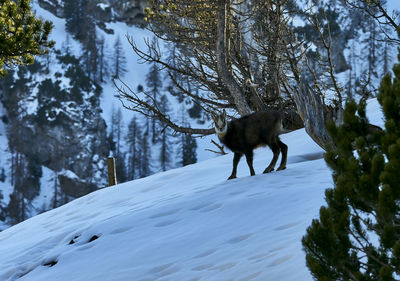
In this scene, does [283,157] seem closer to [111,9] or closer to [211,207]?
[211,207]

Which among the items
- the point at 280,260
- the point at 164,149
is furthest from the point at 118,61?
the point at 280,260

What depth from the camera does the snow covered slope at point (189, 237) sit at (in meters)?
4.24

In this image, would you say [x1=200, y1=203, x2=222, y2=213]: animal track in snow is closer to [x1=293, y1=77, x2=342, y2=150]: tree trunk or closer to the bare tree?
[x1=293, y1=77, x2=342, y2=150]: tree trunk

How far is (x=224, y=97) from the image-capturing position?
1328 centimetres

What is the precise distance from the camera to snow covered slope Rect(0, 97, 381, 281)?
13.9ft

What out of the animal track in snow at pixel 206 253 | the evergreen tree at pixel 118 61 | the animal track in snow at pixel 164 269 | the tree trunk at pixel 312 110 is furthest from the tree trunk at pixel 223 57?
the evergreen tree at pixel 118 61

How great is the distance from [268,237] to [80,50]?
99.6 metres

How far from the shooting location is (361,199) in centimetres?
246

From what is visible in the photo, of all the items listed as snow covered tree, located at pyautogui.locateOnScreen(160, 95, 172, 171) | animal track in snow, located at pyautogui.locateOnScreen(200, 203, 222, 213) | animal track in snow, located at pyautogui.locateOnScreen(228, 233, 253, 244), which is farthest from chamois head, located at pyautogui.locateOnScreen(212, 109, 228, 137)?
snow covered tree, located at pyautogui.locateOnScreen(160, 95, 172, 171)

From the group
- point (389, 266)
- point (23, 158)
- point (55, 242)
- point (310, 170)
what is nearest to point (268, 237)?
point (389, 266)

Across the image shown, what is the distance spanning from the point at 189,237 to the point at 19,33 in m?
8.54

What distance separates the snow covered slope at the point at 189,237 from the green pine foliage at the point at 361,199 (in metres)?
1.04

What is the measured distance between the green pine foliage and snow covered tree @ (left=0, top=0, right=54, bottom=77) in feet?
34.3

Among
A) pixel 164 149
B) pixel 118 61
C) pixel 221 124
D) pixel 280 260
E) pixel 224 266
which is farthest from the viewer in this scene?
pixel 118 61
